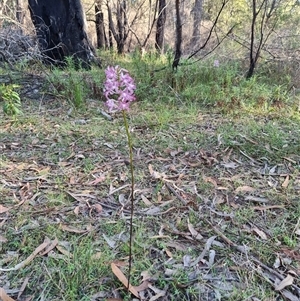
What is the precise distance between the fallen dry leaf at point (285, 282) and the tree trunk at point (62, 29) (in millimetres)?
4170

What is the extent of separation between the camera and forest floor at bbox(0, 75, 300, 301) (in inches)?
48.4

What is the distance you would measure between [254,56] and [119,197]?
3420 millimetres

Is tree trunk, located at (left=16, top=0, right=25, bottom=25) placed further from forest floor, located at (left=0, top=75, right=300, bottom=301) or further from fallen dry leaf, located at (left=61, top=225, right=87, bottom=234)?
fallen dry leaf, located at (left=61, top=225, right=87, bottom=234)

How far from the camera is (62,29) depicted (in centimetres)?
479

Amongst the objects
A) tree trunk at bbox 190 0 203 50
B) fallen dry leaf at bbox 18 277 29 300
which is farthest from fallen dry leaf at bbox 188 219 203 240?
tree trunk at bbox 190 0 203 50

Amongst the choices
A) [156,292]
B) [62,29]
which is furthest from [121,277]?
[62,29]

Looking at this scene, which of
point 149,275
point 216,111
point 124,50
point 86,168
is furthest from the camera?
point 124,50

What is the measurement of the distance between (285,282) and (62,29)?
461cm

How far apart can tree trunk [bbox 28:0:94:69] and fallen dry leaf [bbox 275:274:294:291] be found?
4170 mm

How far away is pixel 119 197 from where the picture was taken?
176cm

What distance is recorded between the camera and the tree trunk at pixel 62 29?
4719 millimetres

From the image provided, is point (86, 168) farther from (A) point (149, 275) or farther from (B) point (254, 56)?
(B) point (254, 56)

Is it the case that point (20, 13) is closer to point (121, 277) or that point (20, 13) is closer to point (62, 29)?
point (62, 29)

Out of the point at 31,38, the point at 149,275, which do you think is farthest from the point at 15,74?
the point at 149,275
